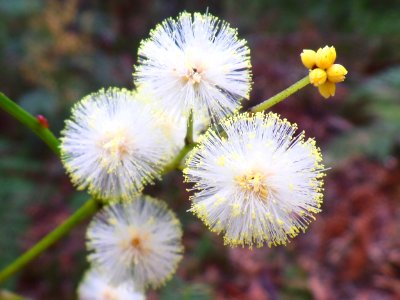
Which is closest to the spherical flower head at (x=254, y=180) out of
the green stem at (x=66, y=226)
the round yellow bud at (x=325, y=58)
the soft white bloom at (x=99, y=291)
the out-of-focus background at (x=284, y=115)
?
the round yellow bud at (x=325, y=58)

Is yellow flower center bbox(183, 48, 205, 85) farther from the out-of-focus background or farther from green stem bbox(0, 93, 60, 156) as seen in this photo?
the out-of-focus background

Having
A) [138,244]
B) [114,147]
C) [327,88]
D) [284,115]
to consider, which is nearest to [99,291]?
[138,244]

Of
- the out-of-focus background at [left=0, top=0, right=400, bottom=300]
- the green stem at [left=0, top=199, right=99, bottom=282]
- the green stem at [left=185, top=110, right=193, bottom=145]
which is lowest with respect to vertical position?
the green stem at [left=0, top=199, right=99, bottom=282]

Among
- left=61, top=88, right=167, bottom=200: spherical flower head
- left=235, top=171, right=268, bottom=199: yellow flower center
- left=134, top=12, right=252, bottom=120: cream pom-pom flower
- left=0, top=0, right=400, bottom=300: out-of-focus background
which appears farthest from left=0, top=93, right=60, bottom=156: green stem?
left=0, top=0, right=400, bottom=300: out-of-focus background

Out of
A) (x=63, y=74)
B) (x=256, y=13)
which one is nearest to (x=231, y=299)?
(x=63, y=74)

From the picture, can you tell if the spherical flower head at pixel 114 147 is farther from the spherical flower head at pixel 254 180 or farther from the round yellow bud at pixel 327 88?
the round yellow bud at pixel 327 88

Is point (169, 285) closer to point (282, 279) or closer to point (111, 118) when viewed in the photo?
point (111, 118)
